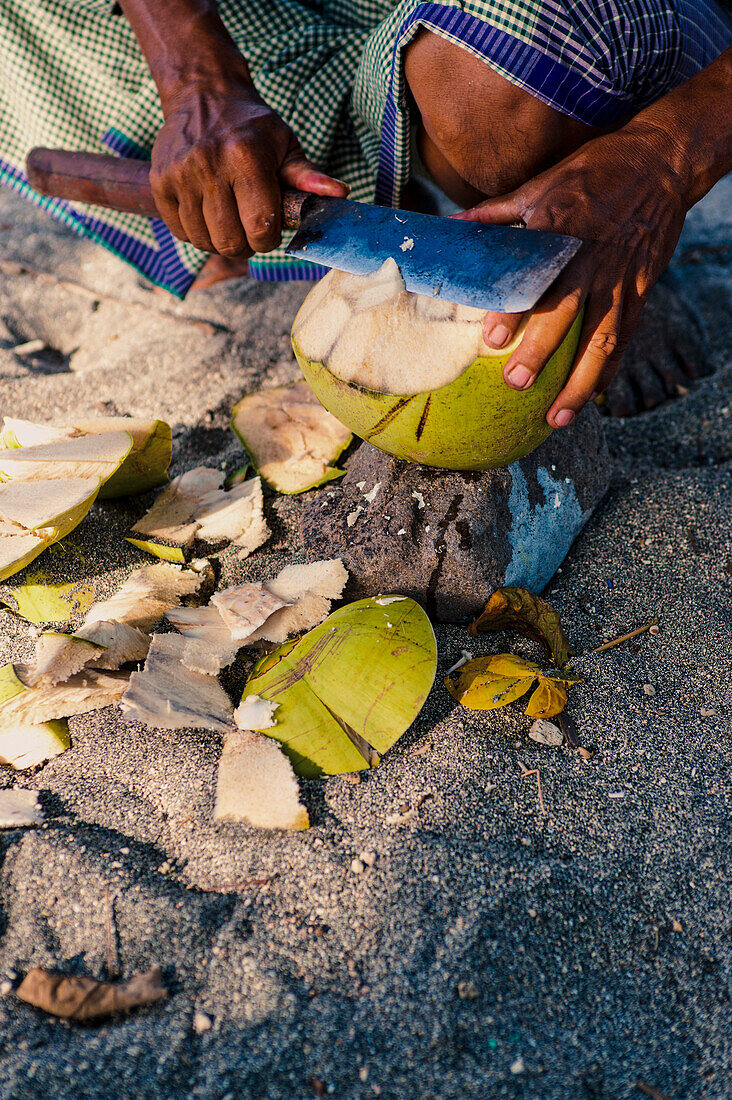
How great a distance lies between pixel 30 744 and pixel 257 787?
0.43m

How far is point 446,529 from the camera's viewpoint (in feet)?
5.00

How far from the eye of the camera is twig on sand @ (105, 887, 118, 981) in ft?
3.26

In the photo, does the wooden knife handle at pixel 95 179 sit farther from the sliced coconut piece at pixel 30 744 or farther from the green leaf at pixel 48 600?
the sliced coconut piece at pixel 30 744

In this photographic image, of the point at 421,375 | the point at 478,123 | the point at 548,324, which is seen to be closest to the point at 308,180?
the point at 478,123

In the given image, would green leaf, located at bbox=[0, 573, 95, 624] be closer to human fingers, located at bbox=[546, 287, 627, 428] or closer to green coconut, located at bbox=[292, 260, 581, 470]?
green coconut, located at bbox=[292, 260, 581, 470]

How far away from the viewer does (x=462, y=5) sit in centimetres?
151

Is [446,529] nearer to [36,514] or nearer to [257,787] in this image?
[257,787]

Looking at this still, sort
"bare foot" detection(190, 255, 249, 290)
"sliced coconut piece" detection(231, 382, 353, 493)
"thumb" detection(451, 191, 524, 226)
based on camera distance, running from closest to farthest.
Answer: "thumb" detection(451, 191, 524, 226)
"sliced coconut piece" detection(231, 382, 353, 493)
"bare foot" detection(190, 255, 249, 290)

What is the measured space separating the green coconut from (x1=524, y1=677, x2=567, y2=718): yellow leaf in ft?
1.42

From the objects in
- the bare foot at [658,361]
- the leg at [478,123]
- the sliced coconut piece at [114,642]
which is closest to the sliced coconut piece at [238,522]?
the sliced coconut piece at [114,642]

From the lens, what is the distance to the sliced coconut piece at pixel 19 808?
1170mm

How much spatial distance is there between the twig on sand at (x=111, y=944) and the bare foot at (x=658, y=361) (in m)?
1.85

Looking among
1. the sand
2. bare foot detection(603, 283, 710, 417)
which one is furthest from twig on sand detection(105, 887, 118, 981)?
bare foot detection(603, 283, 710, 417)

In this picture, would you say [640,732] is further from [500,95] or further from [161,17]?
[161,17]
